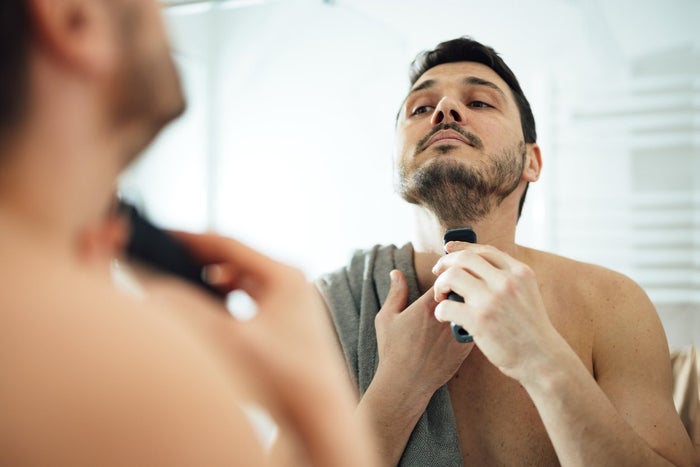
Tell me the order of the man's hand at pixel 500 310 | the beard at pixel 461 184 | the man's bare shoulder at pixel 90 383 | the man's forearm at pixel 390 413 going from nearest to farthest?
the man's bare shoulder at pixel 90 383 < the man's hand at pixel 500 310 < the man's forearm at pixel 390 413 < the beard at pixel 461 184

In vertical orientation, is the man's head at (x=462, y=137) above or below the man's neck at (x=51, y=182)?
A: above

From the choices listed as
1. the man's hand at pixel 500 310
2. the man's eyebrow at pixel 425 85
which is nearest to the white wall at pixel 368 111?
the man's eyebrow at pixel 425 85

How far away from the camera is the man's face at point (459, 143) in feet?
2.61

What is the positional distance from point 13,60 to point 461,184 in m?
0.71

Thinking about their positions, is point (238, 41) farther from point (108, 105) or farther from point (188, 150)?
point (108, 105)

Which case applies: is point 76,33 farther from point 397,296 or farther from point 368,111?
point 368,111

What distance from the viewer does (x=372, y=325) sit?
799mm

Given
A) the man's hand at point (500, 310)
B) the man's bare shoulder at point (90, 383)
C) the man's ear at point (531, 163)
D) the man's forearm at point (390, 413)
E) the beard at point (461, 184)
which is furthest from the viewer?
the man's ear at point (531, 163)

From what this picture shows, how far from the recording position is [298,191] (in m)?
2.05

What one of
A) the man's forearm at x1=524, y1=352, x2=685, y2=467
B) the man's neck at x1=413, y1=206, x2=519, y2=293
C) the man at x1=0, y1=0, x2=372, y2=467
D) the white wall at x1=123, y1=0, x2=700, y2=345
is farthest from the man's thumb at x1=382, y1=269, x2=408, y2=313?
the white wall at x1=123, y1=0, x2=700, y2=345

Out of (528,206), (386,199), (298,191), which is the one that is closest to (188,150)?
(298,191)

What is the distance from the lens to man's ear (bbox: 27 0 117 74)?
5.2 inches

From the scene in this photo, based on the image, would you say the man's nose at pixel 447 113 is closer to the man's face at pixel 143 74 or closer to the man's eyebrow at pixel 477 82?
the man's eyebrow at pixel 477 82

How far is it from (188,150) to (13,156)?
1796 mm
